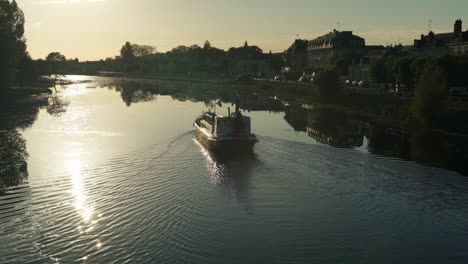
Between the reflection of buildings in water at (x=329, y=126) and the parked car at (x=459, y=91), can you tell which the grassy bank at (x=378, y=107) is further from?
the parked car at (x=459, y=91)

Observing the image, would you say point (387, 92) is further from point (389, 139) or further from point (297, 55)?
point (297, 55)

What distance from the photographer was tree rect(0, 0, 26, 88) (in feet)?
315

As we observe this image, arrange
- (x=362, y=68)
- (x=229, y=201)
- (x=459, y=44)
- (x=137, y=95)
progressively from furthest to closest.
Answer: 1. (x=137, y=95)
2. (x=362, y=68)
3. (x=459, y=44)
4. (x=229, y=201)

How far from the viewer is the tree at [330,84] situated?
3765 inches

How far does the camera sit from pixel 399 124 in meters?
67.2

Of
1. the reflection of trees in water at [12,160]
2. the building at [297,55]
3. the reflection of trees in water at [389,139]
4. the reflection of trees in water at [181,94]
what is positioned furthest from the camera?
the building at [297,55]

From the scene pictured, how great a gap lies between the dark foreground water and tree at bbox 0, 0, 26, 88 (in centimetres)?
4538

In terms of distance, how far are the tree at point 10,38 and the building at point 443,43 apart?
286ft

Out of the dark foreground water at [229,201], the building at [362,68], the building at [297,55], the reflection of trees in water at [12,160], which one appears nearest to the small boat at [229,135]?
the dark foreground water at [229,201]

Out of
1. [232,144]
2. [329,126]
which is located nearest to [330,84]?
[329,126]

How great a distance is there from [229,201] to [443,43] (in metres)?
95.5

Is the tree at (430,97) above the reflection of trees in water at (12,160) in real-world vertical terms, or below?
above

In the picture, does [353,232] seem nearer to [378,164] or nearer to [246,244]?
[246,244]

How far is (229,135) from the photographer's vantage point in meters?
47.3
